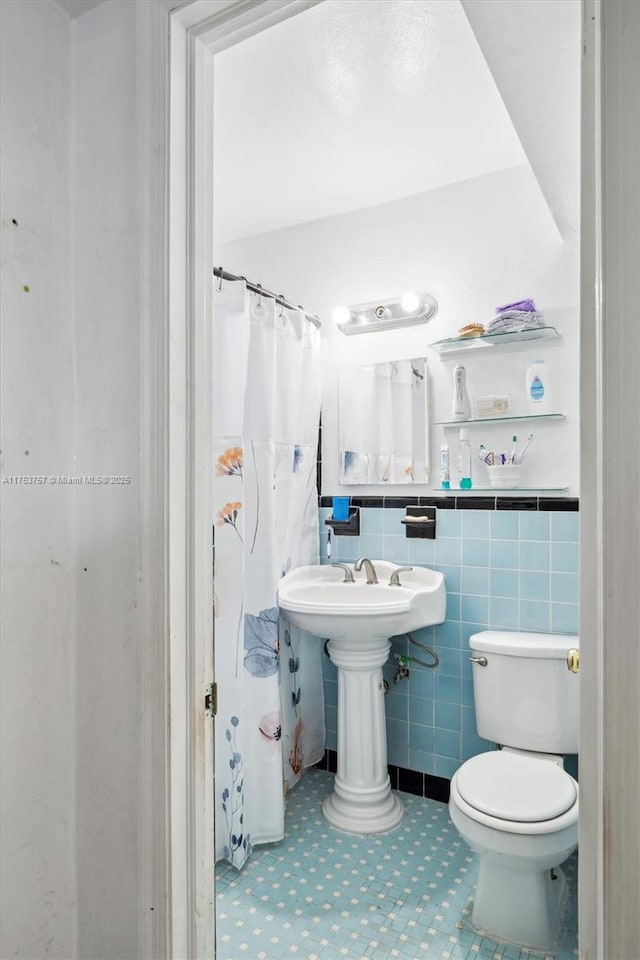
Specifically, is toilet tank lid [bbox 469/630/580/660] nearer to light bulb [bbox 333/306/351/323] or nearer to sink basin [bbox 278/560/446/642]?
sink basin [bbox 278/560/446/642]

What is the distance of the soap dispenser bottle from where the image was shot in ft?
7.15

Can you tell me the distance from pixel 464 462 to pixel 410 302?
69 cm

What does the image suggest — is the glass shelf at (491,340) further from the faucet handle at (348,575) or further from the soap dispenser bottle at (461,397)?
the faucet handle at (348,575)

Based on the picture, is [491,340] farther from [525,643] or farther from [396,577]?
[525,643]

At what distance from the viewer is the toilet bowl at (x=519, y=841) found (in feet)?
4.76

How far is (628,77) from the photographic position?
23.8 inches

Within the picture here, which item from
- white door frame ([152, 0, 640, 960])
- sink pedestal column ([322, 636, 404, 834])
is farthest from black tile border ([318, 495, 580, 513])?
white door frame ([152, 0, 640, 960])

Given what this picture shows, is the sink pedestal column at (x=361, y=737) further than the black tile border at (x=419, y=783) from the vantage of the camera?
No

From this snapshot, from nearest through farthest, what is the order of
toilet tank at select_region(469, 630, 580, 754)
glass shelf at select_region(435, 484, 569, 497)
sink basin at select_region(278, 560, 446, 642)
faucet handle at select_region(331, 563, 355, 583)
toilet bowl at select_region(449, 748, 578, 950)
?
toilet bowl at select_region(449, 748, 578, 950)
toilet tank at select_region(469, 630, 580, 754)
sink basin at select_region(278, 560, 446, 642)
glass shelf at select_region(435, 484, 569, 497)
faucet handle at select_region(331, 563, 355, 583)

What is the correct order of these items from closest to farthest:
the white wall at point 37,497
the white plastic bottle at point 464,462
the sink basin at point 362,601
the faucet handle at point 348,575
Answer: the white wall at point 37,497, the sink basin at point 362,601, the white plastic bottle at point 464,462, the faucet handle at point 348,575

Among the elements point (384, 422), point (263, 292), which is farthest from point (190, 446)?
point (384, 422)

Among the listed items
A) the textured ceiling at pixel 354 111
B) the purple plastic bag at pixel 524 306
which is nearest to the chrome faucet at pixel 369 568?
the purple plastic bag at pixel 524 306

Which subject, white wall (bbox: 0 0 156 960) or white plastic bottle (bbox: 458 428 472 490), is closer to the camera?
white wall (bbox: 0 0 156 960)

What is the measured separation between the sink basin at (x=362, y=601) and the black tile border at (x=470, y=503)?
254mm
